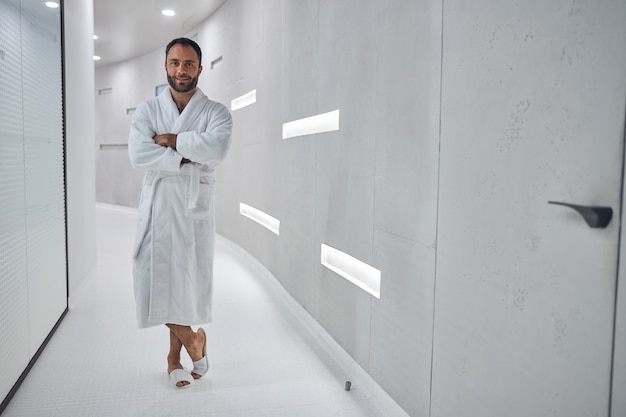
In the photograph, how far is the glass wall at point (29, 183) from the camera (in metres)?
2.03

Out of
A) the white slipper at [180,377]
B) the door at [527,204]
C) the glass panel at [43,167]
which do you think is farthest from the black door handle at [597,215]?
the glass panel at [43,167]

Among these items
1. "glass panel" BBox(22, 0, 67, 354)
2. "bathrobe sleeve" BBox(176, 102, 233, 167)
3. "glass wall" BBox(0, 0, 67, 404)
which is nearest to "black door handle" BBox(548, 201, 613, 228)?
"bathrobe sleeve" BBox(176, 102, 233, 167)

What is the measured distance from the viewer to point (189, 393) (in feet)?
7.33

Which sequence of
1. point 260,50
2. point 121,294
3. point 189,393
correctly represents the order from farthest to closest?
point 260,50, point 121,294, point 189,393

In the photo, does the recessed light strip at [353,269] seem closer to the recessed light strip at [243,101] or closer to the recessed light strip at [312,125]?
the recessed light strip at [312,125]

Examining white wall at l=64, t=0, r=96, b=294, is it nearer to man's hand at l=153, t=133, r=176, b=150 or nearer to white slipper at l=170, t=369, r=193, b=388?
man's hand at l=153, t=133, r=176, b=150

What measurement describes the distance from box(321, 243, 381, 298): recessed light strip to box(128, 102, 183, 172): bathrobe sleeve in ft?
3.02

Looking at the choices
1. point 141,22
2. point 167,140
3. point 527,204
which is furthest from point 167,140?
point 141,22

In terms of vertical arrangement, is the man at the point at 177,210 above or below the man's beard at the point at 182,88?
below

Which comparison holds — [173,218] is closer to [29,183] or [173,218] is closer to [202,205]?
[202,205]

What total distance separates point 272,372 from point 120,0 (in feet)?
17.5

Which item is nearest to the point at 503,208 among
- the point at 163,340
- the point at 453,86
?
the point at 453,86

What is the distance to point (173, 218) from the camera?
229 cm

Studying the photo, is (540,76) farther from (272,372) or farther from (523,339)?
(272,372)
